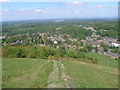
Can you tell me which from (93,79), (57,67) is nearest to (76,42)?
(57,67)

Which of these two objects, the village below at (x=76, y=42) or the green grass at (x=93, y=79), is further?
the village below at (x=76, y=42)

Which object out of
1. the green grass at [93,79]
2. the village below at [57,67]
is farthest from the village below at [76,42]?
the green grass at [93,79]

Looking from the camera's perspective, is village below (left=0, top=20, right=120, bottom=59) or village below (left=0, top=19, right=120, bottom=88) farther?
village below (left=0, top=20, right=120, bottom=59)

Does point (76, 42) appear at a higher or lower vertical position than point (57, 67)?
lower

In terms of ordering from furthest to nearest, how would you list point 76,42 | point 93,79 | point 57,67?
point 76,42 → point 57,67 → point 93,79

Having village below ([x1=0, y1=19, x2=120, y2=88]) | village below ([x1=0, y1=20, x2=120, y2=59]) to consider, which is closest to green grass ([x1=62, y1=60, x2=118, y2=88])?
village below ([x1=0, y1=19, x2=120, y2=88])

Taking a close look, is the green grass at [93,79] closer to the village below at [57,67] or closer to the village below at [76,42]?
the village below at [57,67]

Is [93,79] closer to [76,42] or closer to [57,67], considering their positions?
[57,67]

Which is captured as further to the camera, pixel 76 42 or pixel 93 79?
pixel 76 42

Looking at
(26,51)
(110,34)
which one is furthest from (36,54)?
(110,34)

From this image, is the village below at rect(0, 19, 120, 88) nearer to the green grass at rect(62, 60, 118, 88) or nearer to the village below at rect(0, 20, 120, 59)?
the green grass at rect(62, 60, 118, 88)

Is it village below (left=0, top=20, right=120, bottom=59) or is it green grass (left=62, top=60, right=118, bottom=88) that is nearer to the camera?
green grass (left=62, top=60, right=118, bottom=88)
